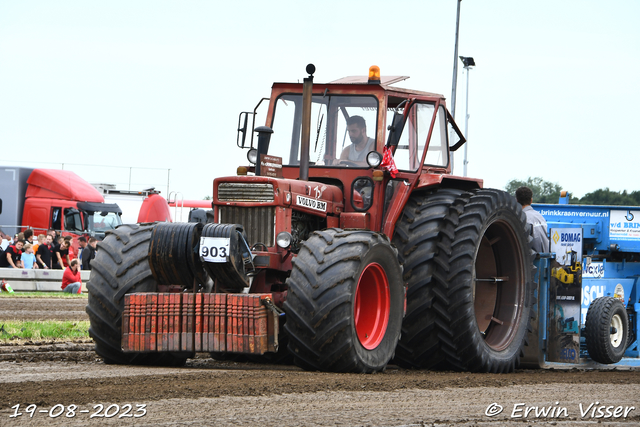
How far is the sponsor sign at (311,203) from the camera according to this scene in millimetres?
8328

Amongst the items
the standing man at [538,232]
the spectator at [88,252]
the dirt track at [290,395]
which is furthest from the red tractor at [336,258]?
the spectator at [88,252]

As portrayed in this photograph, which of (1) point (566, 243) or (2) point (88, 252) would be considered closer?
(1) point (566, 243)

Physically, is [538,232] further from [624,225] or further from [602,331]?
[624,225]

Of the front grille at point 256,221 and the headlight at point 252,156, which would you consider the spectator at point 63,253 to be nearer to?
the headlight at point 252,156

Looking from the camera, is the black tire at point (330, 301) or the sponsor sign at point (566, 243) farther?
the sponsor sign at point (566, 243)

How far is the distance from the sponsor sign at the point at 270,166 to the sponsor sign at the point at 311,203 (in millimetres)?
524

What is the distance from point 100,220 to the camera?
29641 mm

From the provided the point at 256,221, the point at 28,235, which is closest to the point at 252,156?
the point at 256,221

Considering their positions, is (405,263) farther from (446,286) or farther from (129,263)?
(129,263)

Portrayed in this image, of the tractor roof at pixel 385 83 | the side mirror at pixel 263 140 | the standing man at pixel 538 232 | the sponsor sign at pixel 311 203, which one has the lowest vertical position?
the standing man at pixel 538 232

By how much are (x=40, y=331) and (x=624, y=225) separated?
880cm

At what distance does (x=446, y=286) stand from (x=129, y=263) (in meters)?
2.97

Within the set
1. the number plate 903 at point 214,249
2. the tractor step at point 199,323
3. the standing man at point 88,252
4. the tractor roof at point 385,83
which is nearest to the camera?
the tractor step at point 199,323

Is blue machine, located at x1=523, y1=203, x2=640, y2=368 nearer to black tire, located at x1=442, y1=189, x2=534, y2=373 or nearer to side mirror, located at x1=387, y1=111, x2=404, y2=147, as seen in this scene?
black tire, located at x1=442, y1=189, x2=534, y2=373
